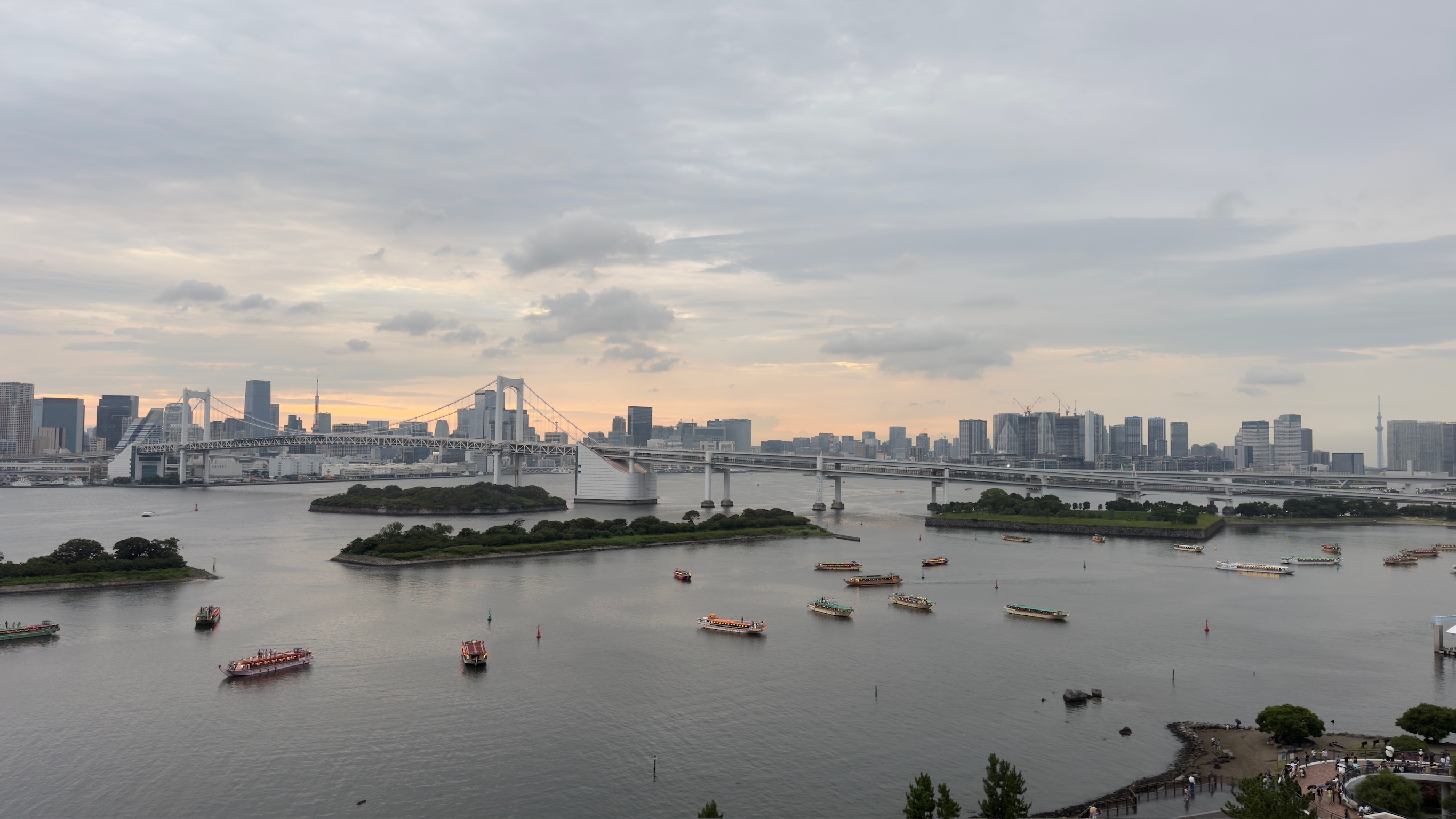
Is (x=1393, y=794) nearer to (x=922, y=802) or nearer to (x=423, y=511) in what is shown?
(x=922, y=802)

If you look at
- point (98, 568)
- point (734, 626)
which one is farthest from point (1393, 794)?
point (98, 568)

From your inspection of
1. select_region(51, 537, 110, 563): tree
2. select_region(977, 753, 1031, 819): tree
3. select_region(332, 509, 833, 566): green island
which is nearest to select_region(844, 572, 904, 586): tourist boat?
select_region(332, 509, 833, 566): green island

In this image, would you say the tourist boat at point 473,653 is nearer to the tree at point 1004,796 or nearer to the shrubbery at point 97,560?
the tree at point 1004,796

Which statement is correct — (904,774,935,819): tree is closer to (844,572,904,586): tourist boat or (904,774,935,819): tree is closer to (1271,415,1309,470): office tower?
(844,572,904,586): tourist boat

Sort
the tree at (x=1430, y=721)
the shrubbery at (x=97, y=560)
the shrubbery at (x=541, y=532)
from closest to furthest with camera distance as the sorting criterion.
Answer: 1. the tree at (x=1430, y=721)
2. the shrubbery at (x=97, y=560)
3. the shrubbery at (x=541, y=532)

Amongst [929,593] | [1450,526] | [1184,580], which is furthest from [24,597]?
[1450,526]

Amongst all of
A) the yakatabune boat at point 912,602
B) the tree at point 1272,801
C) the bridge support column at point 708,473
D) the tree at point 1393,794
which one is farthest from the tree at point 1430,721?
the bridge support column at point 708,473
